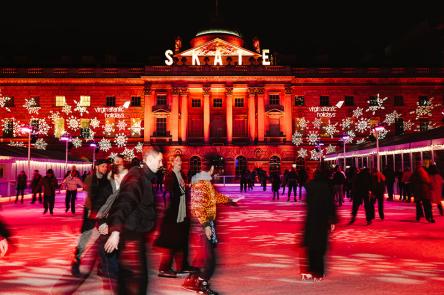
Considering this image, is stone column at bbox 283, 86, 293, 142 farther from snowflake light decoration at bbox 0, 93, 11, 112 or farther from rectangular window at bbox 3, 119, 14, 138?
snowflake light decoration at bbox 0, 93, 11, 112

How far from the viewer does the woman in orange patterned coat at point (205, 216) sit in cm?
681

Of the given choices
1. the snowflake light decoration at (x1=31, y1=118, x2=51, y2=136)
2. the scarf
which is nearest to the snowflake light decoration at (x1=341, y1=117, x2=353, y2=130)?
the snowflake light decoration at (x1=31, y1=118, x2=51, y2=136)

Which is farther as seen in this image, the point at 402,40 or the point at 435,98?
the point at 402,40

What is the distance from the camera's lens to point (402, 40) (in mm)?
74688

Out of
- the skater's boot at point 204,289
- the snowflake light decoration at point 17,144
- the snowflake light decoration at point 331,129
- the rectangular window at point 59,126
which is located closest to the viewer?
the skater's boot at point 204,289

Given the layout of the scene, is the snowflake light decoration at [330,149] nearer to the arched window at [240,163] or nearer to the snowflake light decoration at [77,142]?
the arched window at [240,163]

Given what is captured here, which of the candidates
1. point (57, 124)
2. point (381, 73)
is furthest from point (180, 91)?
point (381, 73)

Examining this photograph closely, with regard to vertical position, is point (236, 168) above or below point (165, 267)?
above

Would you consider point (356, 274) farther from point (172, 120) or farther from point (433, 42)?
point (433, 42)

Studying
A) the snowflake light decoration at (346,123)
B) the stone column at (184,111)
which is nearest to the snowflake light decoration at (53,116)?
the stone column at (184,111)

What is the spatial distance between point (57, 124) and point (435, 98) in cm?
4875

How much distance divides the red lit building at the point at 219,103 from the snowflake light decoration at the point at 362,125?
0.14m

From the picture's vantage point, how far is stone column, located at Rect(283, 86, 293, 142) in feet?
201

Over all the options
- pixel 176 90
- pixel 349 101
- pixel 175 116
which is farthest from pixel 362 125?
pixel 176 90
